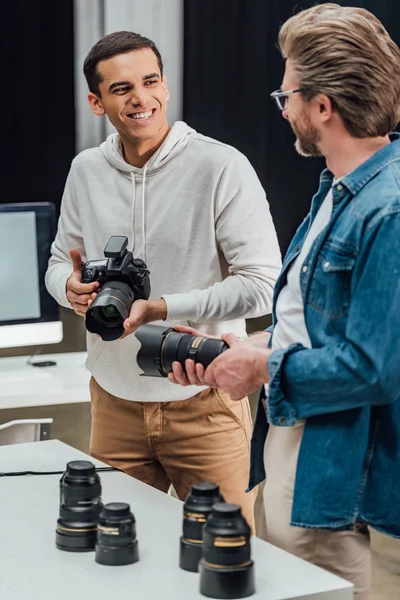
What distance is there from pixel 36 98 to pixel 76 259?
6.23 meters

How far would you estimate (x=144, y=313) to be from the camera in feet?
7.60

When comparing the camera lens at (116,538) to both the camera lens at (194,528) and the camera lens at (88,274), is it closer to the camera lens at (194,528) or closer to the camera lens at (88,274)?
the camera lens at (194,528)

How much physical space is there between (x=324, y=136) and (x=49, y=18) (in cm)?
690

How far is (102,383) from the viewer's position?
8.06 ft

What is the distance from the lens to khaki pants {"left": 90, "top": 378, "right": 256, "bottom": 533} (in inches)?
94.0

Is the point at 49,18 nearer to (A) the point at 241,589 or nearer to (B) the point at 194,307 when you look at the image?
(B) the point at 194,307

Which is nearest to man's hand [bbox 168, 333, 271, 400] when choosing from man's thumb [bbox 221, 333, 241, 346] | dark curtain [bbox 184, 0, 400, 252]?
man's thumb [bbox 221, 333, 241, 346]

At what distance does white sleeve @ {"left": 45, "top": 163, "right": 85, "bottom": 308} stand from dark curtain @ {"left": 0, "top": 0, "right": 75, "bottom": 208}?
589cm

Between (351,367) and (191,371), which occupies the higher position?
(351,367)

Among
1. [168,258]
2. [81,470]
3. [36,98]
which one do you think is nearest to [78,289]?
[168,258]

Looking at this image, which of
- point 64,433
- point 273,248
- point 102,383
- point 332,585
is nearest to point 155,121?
point 273,248

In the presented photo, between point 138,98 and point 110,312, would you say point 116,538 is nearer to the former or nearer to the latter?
point 110,312

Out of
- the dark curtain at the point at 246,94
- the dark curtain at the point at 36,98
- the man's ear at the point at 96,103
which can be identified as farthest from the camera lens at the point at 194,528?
the dark curtain at the point at 36,98

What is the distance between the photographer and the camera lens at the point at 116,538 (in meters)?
1.63
